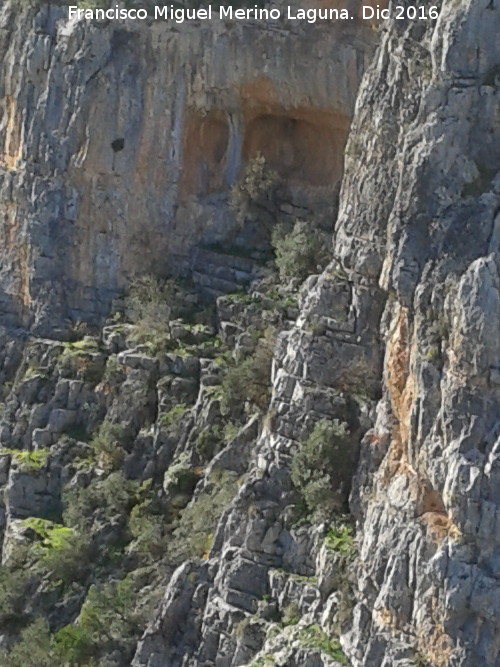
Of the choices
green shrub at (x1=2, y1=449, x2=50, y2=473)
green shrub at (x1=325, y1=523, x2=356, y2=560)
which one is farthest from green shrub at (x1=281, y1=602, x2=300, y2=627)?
green shrub at (x1=2, y1=449, x2=50, y2=473)

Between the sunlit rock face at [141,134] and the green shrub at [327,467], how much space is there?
7813 mm

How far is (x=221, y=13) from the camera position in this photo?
103 ft

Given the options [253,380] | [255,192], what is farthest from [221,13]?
[253,380]

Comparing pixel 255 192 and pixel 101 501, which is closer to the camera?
pixel 101 501

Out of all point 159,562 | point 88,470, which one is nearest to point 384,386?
point 159,562

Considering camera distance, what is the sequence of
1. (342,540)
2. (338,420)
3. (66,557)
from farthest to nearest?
1. (66,557)
2. (338,420)
3. (342,540)

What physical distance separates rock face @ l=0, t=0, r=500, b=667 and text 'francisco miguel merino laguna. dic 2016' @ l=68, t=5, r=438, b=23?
0.47 metres

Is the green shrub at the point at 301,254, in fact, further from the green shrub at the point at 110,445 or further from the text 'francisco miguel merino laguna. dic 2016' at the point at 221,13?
the green shrub at the point at 110,445

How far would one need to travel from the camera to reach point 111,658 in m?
26.7

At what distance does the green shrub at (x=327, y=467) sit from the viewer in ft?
80.5

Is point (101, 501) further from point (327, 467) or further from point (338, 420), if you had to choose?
point (338, 420)

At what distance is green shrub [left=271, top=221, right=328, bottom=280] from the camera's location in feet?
96.7

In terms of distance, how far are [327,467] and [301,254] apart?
6.06 meters

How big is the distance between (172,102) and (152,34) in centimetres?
147
